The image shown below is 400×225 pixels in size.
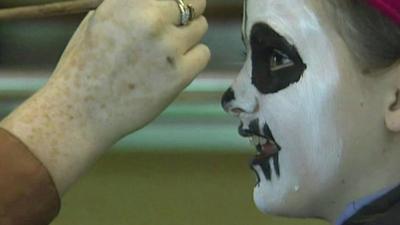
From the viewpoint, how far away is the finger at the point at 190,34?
2.84 feet

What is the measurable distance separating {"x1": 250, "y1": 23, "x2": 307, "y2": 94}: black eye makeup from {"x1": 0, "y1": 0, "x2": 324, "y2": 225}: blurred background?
18.8 inches

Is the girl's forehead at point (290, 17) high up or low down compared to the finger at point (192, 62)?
up

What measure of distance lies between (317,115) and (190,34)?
0.15 metres

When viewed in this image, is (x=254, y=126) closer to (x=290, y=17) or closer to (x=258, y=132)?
(x=258, y=132)

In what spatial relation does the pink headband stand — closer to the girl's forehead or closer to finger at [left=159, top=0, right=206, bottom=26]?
the girl's forehead

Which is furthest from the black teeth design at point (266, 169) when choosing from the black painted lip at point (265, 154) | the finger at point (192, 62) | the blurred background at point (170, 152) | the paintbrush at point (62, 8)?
the blurred background at point (170, 152)

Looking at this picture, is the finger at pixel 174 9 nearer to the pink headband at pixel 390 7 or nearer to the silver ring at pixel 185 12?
the silver ring at pixel 185 12

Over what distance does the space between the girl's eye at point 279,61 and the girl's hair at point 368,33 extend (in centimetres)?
6

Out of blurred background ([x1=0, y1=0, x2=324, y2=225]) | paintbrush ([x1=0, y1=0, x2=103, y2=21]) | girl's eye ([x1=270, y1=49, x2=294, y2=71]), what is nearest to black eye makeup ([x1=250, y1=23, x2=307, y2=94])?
girl's eye ([x1=270, y1=49, x2=294, y2=71])

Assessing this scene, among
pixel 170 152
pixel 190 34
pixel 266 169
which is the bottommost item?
pixel 170 152

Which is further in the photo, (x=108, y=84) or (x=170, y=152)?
(x=170, y=152)

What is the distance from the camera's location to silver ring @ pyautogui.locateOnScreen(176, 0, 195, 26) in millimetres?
866

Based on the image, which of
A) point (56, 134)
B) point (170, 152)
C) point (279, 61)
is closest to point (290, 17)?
point (279, 61)

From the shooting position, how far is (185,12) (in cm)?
87
